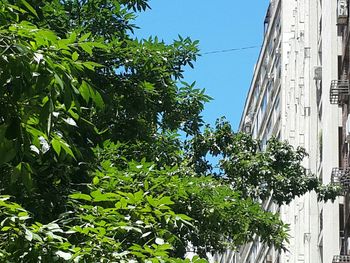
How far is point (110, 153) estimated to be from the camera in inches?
565

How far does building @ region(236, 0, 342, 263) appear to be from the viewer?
39.2 meters

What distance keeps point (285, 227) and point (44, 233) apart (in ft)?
29.3

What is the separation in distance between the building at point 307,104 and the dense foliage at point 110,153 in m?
3.70

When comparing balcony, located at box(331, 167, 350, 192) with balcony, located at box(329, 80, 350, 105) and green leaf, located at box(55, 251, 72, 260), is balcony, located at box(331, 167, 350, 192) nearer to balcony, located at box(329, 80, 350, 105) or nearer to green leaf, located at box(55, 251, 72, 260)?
balcony, located at box(329, 80, 350, 105)

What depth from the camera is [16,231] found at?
9641mm

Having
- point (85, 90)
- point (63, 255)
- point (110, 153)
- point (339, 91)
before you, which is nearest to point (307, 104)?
point (339, 91)

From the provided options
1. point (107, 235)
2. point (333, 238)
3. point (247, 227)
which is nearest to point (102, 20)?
point (247, 227)

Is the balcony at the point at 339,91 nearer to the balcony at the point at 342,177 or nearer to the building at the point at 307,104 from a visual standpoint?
the building at the point at 307,104

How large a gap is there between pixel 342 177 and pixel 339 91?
381 centimetres

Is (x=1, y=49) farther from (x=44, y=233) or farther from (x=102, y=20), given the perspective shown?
(x=102, y=20)

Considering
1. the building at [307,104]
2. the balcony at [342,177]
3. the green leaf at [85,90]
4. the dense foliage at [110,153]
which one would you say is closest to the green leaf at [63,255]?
the dense foliage at [110,153]

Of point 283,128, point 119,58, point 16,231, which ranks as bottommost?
point 16,231

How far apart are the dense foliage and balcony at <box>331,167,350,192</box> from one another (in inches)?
491

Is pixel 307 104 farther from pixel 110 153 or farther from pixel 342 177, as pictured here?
pixel 110 153
